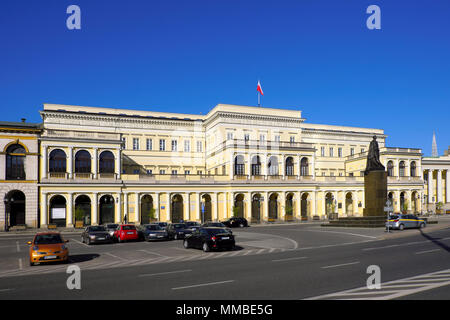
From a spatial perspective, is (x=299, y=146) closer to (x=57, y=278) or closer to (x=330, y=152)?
(x=330, y=152)

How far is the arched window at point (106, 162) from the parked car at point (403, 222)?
36.4m

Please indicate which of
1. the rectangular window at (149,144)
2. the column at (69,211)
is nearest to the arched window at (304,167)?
the rectangular window at (149,144)

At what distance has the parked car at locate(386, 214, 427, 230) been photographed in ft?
129

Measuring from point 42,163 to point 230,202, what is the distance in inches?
1070

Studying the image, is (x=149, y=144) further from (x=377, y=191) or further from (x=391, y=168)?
(x=391, y=168)

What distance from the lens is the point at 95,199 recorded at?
177 ft

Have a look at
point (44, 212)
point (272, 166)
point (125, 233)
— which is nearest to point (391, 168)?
point (272, 166)

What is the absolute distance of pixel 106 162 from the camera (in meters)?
55.8

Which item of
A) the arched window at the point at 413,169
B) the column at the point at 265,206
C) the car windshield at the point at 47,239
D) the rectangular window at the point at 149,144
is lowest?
the column at the point at 265,206

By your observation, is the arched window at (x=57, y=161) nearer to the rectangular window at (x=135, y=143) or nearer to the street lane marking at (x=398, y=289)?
the rectangular window at (x=135, y=143)

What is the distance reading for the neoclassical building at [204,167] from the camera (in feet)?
176

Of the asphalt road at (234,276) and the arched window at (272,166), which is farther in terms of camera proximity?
the arched window at (272,166)

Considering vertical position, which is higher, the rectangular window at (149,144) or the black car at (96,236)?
the rectangular window at (149,144)

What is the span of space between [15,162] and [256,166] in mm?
35176
